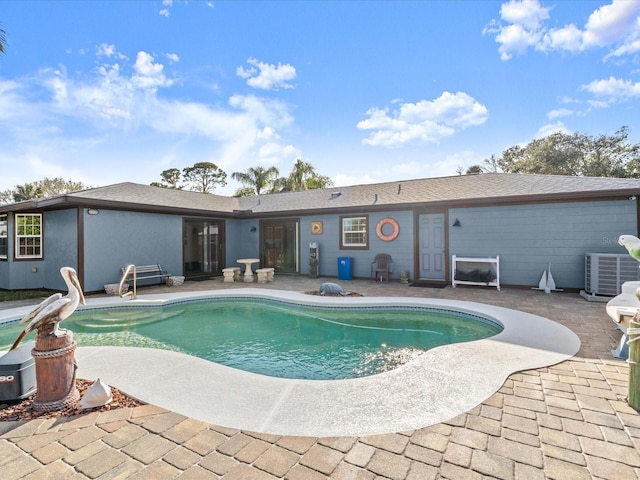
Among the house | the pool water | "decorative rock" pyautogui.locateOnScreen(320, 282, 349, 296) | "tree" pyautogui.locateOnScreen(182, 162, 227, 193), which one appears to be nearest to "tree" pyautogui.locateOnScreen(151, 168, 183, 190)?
"tree" pyautogui.locateOnScreen(182, 162, 227, 193)

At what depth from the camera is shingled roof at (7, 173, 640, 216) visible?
7.78 metres

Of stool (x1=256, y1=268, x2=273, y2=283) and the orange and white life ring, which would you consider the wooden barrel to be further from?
the orange and white life ring

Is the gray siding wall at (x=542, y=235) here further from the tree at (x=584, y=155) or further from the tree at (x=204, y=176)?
the tree at (x=204, y=176)

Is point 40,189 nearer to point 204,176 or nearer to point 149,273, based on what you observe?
point 204,176

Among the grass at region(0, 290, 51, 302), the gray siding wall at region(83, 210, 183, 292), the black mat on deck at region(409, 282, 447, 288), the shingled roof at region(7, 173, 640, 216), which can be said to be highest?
the shingled roof at region(7, 173, 640, 216)

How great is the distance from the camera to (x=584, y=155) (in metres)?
22.9

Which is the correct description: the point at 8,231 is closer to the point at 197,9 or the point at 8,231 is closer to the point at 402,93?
the point at 197,9

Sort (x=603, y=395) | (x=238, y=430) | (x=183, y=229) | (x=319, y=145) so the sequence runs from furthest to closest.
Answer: (x=319, y=145) → (x=183, y=229) → (x=603, y=395) → (x=238, y=430)

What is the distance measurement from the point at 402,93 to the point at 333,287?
25.7 feet

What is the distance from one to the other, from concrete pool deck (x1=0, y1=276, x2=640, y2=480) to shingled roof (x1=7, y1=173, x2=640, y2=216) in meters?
6.47

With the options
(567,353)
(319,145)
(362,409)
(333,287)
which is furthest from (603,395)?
(319,145)

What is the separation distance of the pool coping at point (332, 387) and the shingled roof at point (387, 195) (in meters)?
4.90

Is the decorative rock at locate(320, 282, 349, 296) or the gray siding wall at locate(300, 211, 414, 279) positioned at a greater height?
the gray siding wall at locate(300, 211, 414, 279)

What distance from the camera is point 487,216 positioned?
29.3ft
